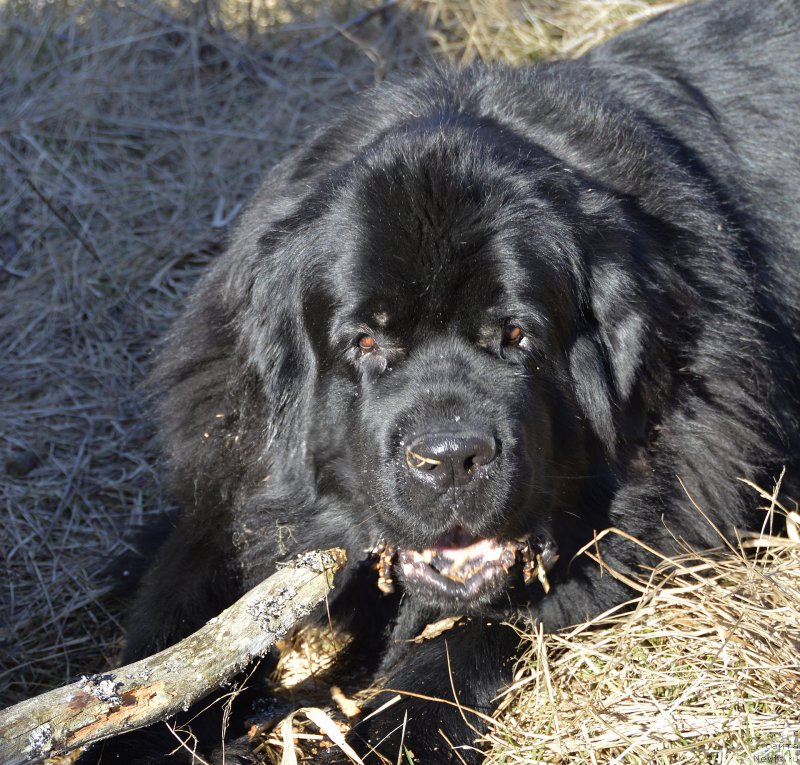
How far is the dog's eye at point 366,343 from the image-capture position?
3.19 meters

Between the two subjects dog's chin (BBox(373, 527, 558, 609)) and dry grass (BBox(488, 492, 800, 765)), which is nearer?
dry grass (BBox(488, 492, 800, 765))

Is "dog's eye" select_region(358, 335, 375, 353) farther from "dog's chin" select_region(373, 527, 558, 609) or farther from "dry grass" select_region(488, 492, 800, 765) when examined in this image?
"dry grass" select_region(488, 492, 800, 765)

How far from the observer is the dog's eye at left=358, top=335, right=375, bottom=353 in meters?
3.19

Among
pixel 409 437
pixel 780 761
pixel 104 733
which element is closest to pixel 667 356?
pixel 409 437

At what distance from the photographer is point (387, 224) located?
10.1ft

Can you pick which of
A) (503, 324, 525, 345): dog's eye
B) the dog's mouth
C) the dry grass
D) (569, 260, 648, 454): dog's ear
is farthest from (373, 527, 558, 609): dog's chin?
(503, 324, 525, 345): dog's eye

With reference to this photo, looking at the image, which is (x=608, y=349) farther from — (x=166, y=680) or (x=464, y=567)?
(x=166, y=680)

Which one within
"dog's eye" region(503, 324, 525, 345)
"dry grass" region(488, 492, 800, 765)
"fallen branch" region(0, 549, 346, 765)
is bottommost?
"dry grass" region(488, 492, 800, 765)

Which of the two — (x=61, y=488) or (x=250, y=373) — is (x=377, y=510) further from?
(x=61, y=488)

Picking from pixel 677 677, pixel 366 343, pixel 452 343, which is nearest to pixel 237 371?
pixel 366 343

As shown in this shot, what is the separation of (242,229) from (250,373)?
0.65 metres

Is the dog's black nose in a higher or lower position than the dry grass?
higher

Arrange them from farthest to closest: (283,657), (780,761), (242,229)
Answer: (242,229) < (283,657) < (780,761)

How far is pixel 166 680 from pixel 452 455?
Answer: 0.97 metres
